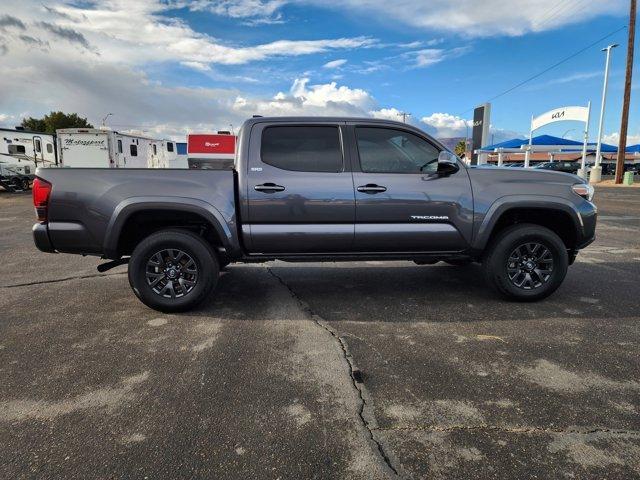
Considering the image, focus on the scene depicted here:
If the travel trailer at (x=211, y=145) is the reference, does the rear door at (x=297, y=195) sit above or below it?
below

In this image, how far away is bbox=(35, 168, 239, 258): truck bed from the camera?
4.29 meters

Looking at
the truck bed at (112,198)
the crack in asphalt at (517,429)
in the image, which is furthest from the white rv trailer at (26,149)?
the crack in asphalt at (517,429)

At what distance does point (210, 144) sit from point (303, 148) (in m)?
11.0

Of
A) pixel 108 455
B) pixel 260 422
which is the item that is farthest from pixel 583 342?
pixel 108 455

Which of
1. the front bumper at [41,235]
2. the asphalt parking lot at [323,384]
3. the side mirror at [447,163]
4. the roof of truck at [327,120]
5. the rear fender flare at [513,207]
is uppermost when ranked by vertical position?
the roof of truck at [327,120]

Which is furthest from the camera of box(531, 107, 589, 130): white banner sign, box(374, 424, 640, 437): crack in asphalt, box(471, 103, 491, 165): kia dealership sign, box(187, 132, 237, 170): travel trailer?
box(471, 103, 491, 165): kia dealership sign

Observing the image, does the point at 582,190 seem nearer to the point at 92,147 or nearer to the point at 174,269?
the point at 174,269

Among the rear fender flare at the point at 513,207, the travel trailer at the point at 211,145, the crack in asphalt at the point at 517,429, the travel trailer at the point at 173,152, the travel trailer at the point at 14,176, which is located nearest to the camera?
the crack in asphalt at the point at 517,429

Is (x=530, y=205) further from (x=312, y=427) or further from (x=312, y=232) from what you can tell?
(x=312, y=427)

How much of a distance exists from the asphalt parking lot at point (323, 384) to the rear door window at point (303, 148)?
4.97 ft

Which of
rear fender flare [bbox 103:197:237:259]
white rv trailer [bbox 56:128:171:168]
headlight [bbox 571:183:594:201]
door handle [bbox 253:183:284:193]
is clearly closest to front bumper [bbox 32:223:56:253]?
rear fender flare [bbox 103:197:237:259]

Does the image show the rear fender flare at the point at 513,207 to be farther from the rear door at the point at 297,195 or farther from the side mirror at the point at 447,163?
the rear door at the point at 297,195

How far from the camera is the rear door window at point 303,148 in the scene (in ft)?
15.0

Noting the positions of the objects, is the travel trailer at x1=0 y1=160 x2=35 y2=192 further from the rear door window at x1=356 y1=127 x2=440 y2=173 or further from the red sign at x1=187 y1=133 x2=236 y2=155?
the rear door window at x1=356 y1=127 x2=440 y2=173
